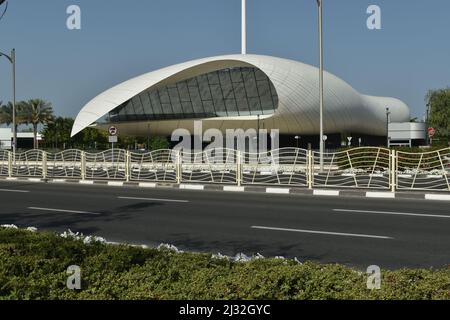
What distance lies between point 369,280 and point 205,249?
3604 mm

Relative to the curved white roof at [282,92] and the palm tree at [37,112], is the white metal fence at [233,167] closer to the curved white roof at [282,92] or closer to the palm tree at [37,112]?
the curved white roof at [282,92]

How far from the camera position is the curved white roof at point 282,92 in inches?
1937

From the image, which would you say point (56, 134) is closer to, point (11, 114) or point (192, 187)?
point (11, 114)

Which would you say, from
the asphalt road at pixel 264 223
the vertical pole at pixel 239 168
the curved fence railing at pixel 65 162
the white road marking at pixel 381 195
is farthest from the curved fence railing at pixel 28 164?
the white road marking at pixel 381 195

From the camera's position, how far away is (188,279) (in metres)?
4.52

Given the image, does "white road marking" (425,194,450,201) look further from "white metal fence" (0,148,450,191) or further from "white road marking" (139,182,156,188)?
"white road marking" (139,182,156,188)

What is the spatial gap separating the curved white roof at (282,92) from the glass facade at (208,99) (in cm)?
127

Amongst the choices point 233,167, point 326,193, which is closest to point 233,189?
point 326,193

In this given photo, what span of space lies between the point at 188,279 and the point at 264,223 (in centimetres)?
572

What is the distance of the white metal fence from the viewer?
20.4m

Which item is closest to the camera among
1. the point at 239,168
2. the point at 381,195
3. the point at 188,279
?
the point at 188,279

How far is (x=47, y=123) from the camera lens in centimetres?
7350

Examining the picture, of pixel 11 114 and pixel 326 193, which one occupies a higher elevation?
pixel 11 114
